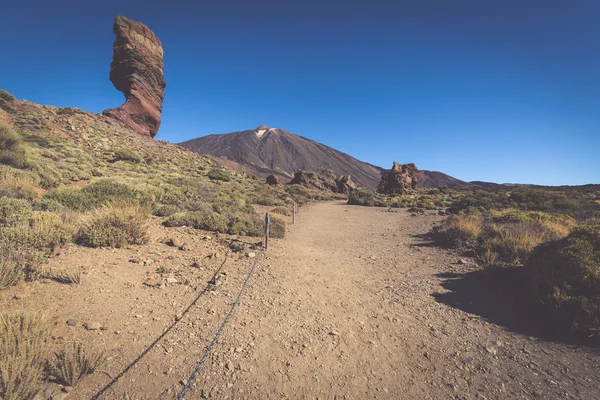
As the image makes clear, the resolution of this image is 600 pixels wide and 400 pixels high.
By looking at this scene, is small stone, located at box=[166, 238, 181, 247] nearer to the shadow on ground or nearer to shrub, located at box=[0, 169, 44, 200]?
shrub, located at box=[0, 169, 44, 200]

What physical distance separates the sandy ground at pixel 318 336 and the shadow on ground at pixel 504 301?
0.03 metres

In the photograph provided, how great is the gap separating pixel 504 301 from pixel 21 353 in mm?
7142

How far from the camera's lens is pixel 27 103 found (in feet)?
93.0

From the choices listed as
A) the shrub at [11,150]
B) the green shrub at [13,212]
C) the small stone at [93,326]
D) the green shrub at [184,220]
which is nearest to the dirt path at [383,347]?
the small stone at [93,326]

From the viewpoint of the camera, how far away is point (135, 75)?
1427 inches

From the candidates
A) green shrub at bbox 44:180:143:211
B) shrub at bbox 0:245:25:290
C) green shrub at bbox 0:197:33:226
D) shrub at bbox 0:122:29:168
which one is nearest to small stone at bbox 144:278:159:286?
shrub at bbox 0:245:25:290

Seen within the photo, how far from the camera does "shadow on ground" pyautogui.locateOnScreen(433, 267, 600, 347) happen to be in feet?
13.7

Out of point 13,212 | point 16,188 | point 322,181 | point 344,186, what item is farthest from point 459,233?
point 322,181

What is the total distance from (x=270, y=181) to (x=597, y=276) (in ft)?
139

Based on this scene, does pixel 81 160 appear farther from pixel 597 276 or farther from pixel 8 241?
pixel 597 276

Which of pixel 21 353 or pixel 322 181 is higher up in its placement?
pixel 322 181

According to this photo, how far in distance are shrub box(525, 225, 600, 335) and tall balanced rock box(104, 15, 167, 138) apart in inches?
1640

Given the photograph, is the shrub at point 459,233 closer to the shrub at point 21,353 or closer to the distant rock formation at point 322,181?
the shrub at point 21,353

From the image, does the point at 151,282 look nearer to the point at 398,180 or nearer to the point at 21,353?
the point at 21,353
